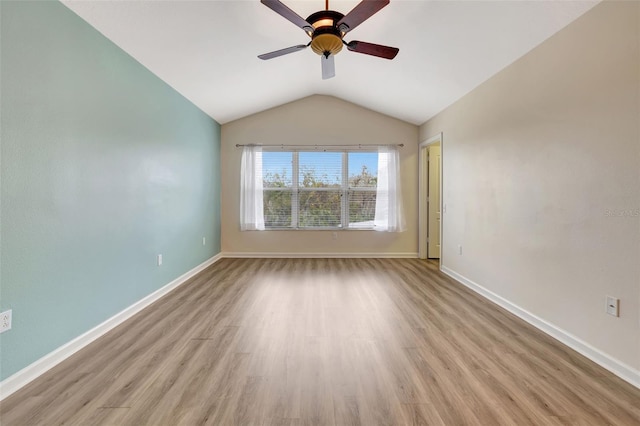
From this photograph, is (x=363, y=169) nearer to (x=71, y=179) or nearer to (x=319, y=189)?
(x=319, y=189)

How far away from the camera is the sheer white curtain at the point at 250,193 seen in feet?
16.3

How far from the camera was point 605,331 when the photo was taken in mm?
1790

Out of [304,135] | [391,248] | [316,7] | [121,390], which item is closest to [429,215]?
[391,248]

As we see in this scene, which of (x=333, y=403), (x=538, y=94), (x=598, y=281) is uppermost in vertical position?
(x=538, y=94)

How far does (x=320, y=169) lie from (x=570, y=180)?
3.66 m

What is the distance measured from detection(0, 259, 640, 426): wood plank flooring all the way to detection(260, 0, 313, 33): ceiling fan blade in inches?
92.2

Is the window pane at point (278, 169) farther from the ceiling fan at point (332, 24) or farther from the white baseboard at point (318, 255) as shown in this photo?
the ceiling fan at point (332, 24)

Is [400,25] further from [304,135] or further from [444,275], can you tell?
[444,275]

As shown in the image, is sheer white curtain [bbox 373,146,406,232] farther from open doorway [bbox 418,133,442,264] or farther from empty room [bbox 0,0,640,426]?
empty room [bbox 0,0,640,426]

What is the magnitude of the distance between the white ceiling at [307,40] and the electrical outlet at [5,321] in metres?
2.02

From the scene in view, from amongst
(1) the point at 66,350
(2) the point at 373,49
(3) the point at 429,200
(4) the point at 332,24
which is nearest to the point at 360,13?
(4) the point at 332,24

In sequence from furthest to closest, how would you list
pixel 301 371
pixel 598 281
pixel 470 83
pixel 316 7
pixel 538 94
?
pixel 470 83 → pixel 316 7 → pixel 538 94 → pixel 598 281 → pixel 301 371

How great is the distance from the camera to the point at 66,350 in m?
1.87

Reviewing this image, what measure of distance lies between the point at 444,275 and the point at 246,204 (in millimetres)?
3503
